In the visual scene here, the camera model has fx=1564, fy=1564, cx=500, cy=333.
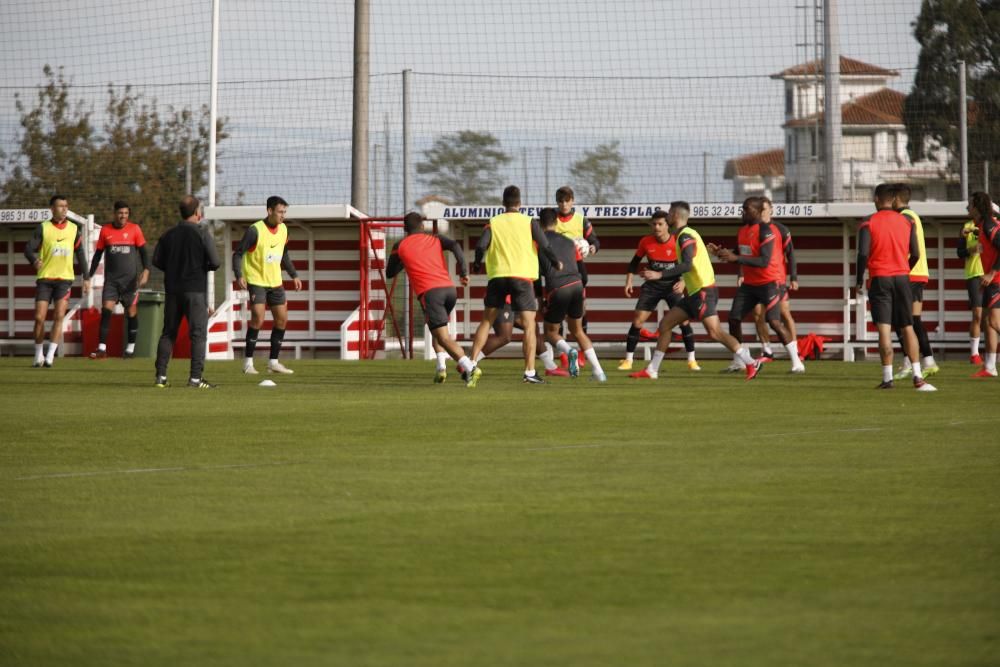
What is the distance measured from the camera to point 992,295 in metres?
17.1

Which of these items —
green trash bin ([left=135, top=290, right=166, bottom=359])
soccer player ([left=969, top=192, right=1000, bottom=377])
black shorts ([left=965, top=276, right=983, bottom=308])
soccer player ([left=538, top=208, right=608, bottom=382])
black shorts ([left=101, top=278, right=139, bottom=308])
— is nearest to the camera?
soccer player ([left=538, top=208, right=608, bottom=382])

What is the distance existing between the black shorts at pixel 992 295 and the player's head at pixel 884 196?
308cm

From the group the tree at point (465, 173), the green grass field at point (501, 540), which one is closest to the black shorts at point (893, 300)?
the green grass field at point (501, 540)

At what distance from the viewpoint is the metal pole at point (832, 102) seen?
25703 millimetres

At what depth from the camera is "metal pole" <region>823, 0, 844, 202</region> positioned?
2570cm

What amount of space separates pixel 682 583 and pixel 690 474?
9.04ft

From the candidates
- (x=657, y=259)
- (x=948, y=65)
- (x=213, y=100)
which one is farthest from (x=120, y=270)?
Result: (x=948, y=65)

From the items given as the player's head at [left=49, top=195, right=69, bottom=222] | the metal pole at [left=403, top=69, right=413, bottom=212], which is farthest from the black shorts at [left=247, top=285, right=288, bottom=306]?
the metal pole at [left=403, top=69, right=413, bottom=212]

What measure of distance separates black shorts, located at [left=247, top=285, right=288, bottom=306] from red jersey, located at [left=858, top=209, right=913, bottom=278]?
7200mm

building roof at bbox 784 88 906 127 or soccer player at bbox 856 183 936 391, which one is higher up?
building roof at bbox 784 88 906 127

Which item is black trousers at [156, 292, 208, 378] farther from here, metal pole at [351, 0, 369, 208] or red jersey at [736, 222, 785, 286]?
metal pole at [351, 0, 369, 208]

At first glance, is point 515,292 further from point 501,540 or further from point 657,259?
point 501,540

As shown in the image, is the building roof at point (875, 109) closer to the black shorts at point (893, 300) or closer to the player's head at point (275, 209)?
the player's head at point (275, 209)

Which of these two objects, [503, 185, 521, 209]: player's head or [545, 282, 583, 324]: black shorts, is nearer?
[503, 185, 521, 209]: player's head
